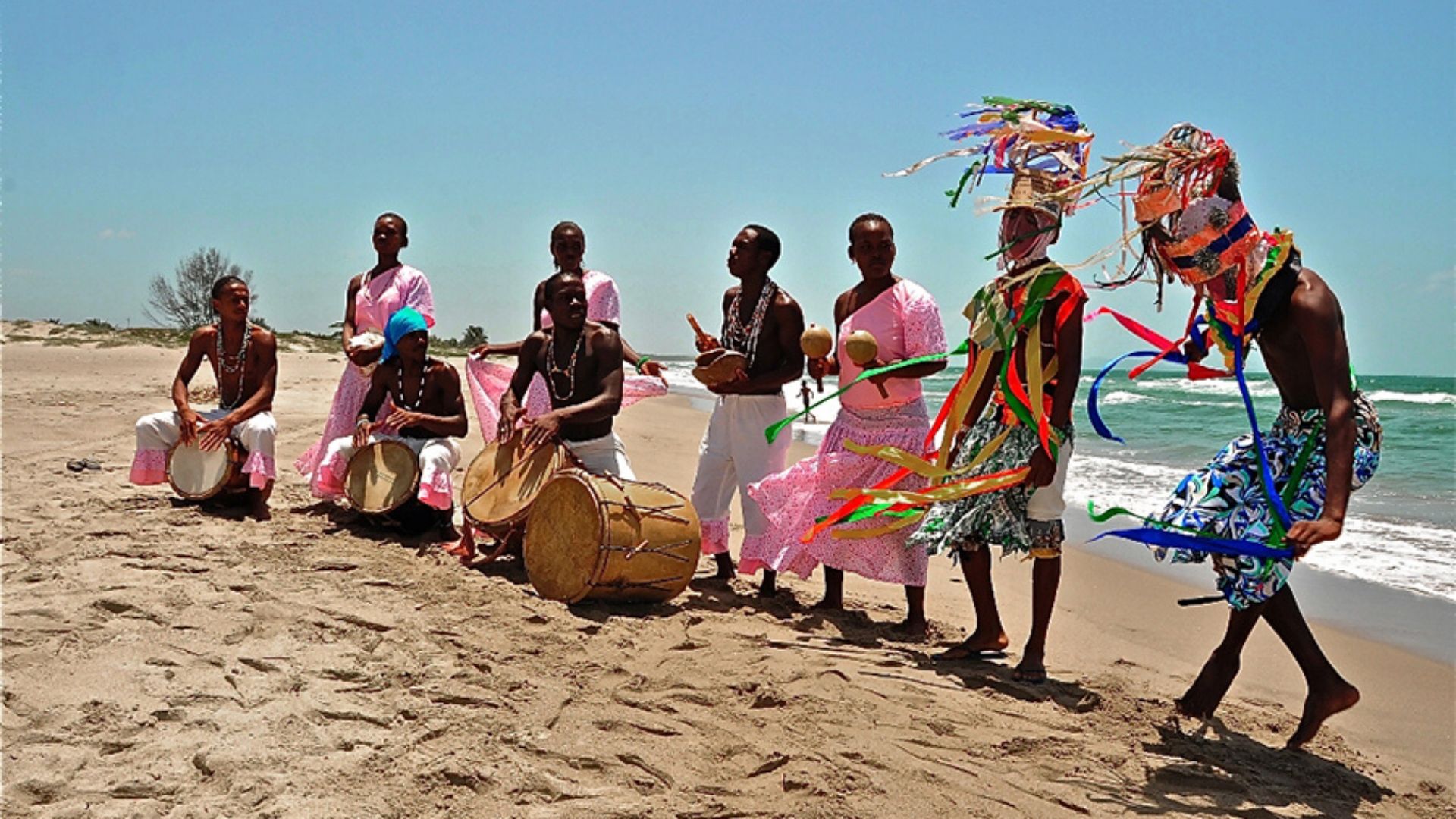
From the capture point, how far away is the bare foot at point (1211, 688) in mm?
4082

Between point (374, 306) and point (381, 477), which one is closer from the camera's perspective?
point (381, 477)

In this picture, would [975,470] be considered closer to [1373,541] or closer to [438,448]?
[438,448]

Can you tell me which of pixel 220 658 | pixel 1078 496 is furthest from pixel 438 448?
pixel 1078 496

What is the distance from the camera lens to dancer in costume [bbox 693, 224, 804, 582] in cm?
558

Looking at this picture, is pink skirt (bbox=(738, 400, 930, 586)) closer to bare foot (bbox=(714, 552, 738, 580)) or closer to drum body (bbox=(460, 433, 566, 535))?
bare foot (bbox=(714, 552, 738, 580))

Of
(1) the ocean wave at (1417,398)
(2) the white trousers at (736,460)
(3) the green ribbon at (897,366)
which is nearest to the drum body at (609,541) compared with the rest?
(2) the white trousers at (736,460)

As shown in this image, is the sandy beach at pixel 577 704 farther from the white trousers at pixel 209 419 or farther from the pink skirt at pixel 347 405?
the pink skirt at pixel 347 405

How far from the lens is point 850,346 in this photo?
491 cm

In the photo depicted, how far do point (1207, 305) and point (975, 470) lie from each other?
107cm

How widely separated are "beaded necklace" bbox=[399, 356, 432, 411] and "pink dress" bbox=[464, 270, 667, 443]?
329 millimetres

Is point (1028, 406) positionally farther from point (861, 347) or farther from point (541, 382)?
point (541, 382)

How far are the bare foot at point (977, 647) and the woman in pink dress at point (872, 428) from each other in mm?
423

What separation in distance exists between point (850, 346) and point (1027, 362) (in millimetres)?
851

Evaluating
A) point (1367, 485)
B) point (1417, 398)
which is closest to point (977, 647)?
point (1367, 485)
